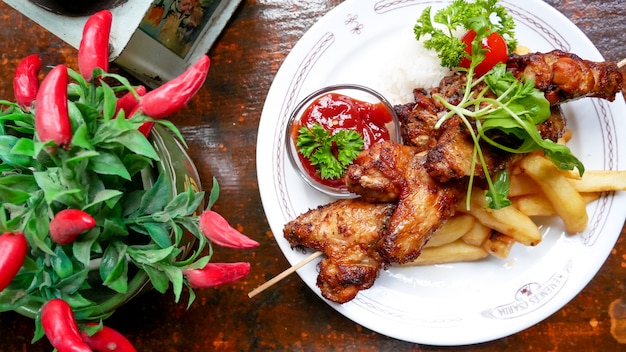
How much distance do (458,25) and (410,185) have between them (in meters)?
0.65

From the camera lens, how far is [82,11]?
1895 mm

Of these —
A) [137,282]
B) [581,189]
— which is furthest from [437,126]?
[137,282]

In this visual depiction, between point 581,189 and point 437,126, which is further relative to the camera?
point 581,189

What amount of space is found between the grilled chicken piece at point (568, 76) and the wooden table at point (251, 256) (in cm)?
47

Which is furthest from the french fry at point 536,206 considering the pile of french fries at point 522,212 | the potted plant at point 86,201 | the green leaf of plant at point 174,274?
the green leaf of plant at point 174,274

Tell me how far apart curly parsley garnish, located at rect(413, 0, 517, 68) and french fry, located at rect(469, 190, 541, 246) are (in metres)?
0.54

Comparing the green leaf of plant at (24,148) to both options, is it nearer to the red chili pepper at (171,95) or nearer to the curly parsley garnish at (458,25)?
the red chili pepper at (171,95)

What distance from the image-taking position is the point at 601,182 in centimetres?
215

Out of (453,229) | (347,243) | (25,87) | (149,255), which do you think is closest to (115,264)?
(149,255)

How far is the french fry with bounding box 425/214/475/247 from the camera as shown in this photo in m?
2.17

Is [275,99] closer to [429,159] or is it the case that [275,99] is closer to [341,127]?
[341,127]

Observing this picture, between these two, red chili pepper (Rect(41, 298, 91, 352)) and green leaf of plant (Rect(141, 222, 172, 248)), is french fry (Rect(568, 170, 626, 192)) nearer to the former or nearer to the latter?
green leaf of plant (Rect(141, 222, 172, 248))

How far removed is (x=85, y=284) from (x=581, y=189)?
5.80 ft

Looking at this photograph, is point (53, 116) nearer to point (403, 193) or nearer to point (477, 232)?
point (403, 193)
